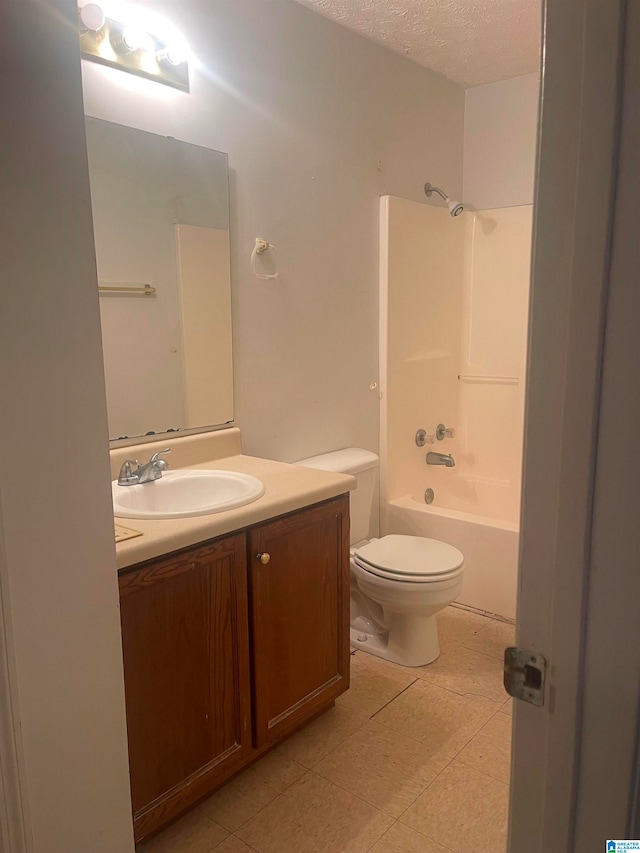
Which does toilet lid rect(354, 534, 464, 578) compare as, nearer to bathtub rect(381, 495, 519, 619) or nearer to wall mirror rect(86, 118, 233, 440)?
bathtub rect(381, 495, 519, 619)

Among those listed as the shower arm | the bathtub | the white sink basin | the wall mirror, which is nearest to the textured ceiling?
the shower arm

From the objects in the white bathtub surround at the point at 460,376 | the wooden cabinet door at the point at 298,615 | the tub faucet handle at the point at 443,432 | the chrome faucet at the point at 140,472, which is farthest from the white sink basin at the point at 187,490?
the tub faucet handle at the point at 443,432

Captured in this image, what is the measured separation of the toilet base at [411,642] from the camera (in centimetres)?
252

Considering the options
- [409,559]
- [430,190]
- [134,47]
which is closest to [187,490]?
[409,559]

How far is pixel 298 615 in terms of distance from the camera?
1.98 meters

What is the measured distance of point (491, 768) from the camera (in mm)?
1950

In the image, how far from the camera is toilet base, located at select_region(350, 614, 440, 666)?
8.27ft

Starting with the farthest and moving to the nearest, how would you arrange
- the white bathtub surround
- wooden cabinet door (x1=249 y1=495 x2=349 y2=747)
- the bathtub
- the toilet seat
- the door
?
the white bathtub surround → the bathtub → the toilet seat → wooden cabinet door (x1=249 y1=495 x2=349 y2=747) → the door

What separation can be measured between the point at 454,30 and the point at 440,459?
6.39 ft

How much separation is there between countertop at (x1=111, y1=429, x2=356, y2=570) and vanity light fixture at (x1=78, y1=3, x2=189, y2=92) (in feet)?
3.78

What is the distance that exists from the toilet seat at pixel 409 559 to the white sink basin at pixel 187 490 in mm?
698

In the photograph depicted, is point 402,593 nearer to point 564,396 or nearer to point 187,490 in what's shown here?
point 187,490

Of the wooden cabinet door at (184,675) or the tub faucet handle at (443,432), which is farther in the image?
the tub faucet handle at (443,432)

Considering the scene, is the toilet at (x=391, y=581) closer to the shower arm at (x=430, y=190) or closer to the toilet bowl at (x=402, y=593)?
the toilet bowl at (x=402, y=593)
